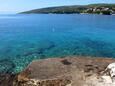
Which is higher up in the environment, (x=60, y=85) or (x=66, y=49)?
(x=60, y=85)

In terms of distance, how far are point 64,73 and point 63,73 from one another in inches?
2.1

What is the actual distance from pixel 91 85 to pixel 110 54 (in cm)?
1462

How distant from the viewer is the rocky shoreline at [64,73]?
9.49 meters

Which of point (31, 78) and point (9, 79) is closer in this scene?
point (31, 78)

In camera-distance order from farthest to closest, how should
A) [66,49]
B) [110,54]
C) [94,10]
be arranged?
[94,10]
[66,49]
[110,54]

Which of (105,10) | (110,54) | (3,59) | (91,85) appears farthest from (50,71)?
(105,10)

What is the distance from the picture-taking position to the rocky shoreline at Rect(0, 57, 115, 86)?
9.49 m

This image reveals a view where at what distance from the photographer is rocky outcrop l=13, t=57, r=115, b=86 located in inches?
374

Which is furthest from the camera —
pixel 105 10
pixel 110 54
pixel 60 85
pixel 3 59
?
pixel 105 10

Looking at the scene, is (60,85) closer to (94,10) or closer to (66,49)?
(66,49)

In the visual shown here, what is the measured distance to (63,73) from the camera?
33.5 ft

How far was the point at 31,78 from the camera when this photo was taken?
32.3ft

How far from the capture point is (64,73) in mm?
10203

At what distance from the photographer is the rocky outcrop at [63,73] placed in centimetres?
949
